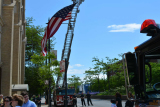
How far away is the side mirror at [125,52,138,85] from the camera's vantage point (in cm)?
468

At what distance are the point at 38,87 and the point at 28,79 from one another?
8.68 feet

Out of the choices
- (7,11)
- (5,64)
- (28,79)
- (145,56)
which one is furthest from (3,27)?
(28,79)

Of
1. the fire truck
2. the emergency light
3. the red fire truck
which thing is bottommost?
the red fire truck

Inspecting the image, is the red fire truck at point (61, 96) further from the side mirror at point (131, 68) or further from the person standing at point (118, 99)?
the side mirror at point (131, 68)

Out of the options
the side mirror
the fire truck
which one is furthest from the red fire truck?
the side mirror

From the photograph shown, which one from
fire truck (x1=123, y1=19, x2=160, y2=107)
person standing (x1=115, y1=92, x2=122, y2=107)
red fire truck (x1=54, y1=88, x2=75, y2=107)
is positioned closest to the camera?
fire truck (x1=123, y1=19, x2=160, y2=107)

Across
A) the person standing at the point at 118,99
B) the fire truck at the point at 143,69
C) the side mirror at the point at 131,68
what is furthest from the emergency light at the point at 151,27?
the person standing at the point at 118,99

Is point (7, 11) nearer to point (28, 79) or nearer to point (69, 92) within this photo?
point (69, 92)

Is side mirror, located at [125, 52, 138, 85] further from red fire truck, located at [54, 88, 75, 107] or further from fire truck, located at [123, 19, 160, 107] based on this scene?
red fire truck, located at [54, 88, 75, 107]

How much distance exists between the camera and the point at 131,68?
471cm

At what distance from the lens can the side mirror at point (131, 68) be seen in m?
4.68

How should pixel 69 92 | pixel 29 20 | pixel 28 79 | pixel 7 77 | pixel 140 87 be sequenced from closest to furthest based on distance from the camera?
pixel 140 87
pixel 7 77
pixel 69 92
pixel 28 79
pixel 29 20

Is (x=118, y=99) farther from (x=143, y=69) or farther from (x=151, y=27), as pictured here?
(x=151, y=27)

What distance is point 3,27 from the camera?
19047 mm
